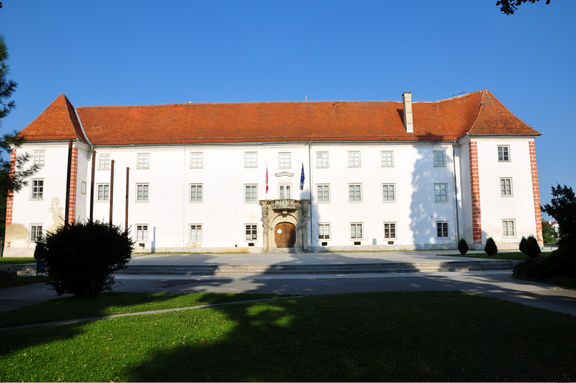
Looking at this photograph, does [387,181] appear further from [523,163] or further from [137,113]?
[137,113]

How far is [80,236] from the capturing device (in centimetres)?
1029

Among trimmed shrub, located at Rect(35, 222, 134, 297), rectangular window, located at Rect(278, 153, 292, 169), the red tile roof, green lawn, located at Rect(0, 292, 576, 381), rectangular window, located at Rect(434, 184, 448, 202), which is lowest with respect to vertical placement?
green lawn, located at Rect(0, 292, 576, 381)

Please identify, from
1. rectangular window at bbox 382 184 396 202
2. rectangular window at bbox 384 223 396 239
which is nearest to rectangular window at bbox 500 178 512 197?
rectangular window at bbox 382 184 396 202

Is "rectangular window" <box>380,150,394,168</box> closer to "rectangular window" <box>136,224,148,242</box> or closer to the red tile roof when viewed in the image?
the red tile roof

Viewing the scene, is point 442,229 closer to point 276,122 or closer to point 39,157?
point 276,122

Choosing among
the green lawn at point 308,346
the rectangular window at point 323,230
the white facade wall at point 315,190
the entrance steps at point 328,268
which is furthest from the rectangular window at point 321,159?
the green lawn at point 308,346

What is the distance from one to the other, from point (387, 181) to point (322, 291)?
21868 millimetres

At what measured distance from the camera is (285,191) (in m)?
31.2

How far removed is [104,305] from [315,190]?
2343cm

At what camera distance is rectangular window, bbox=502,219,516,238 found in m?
29.9

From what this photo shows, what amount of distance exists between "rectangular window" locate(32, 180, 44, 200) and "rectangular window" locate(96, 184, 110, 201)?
4064 millimetres

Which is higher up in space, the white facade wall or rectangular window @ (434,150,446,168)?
rectangular window @ (434,150,446,168)

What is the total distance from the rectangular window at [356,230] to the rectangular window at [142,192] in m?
17.4

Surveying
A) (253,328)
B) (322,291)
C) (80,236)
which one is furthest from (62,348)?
(322,291)
